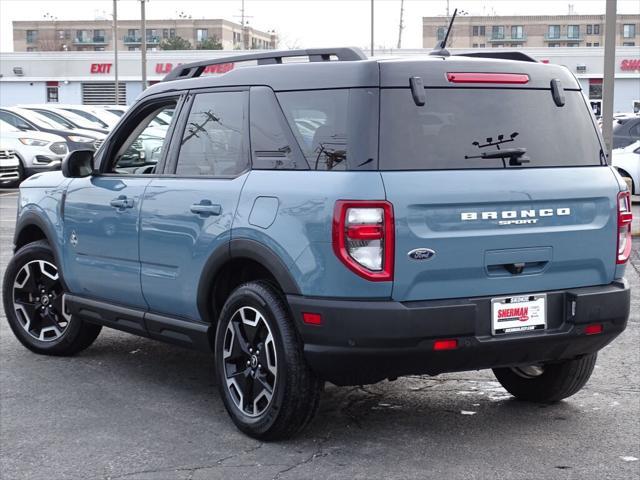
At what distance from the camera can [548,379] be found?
5.96 metres

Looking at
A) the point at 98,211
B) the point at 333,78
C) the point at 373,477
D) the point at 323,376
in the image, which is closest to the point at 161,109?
the point at 98,211

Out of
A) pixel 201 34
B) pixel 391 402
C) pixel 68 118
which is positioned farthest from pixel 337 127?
pixel 201 34

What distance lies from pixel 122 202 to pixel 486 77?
2287 millimetres

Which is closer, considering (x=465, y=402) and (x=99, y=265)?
(x=465, y=402)

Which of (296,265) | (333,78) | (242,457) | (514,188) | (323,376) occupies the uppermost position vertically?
(333,78)

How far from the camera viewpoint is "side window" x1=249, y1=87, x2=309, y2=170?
525cm

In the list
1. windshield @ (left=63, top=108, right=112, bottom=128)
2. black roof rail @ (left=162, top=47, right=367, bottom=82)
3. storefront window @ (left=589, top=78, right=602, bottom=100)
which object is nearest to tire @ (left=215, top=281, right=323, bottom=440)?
black roof rail @ (left=162, top=47, right=367, bottom=82)

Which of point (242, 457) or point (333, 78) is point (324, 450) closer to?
point (242, 457)

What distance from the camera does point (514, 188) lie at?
5.08 metres

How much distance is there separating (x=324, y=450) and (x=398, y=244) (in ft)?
3.61

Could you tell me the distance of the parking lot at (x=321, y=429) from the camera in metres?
4.92

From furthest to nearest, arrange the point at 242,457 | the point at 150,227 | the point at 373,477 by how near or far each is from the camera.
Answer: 1. the point at 150,227
2. the point at 242,457
3. the point at 373,477

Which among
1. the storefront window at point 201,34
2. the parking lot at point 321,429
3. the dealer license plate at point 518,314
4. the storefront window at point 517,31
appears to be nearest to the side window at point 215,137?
the parking lot at point 321,429

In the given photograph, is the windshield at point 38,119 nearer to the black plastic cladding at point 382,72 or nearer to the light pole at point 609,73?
the light pole at point 609,73
